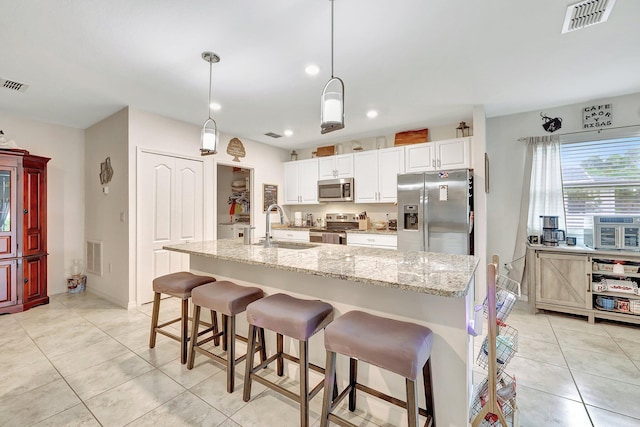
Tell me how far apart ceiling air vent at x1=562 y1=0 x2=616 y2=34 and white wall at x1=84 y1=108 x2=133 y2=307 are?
173 inches

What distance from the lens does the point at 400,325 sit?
1.41 meters

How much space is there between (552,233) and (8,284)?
6627mm

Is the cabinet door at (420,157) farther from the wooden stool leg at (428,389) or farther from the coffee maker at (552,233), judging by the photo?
the wooden stool leg at (428,389)

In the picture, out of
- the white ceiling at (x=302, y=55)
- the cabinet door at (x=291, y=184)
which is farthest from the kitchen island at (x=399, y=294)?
the cabinet door at (x=291, y=184)

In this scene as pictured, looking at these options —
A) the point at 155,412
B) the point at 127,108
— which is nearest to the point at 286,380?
the point at 155,412

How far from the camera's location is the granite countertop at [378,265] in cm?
128

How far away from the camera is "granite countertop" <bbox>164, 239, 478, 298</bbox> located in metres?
1.28

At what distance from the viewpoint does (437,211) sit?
3.68 meters

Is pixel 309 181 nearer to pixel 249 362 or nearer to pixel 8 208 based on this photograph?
pixel 249 362

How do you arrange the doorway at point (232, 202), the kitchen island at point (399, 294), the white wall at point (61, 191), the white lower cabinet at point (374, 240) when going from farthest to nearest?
the doorway at point (232, 202) < the white lower cabinet at point (374, 240) < the white wall at point (61, 191) < the kitchen island at point (399, 294)

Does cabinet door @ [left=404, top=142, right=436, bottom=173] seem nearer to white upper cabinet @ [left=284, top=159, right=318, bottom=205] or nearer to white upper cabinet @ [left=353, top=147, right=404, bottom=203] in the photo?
white upper cabinet @ [left=353, top=147, right=404, bottom=203]

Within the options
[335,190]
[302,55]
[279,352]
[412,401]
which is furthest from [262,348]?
[335,190]

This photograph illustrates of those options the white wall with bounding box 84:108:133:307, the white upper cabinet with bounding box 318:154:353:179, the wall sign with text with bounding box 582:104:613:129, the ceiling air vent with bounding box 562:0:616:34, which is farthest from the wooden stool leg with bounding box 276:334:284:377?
the wall sign with text with bounding box 582:104:613:129

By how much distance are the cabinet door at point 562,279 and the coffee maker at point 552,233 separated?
25 centimetres
